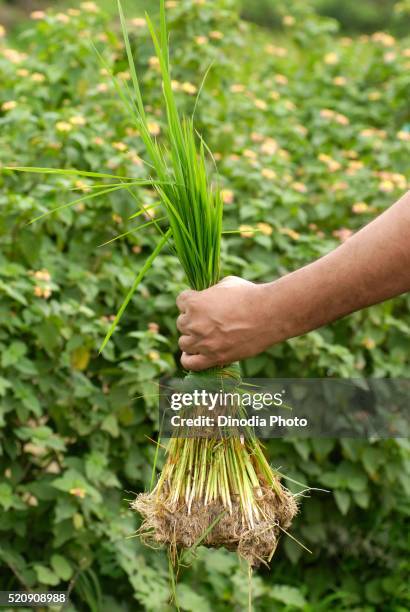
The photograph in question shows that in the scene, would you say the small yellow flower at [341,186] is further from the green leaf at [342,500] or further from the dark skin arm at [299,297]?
the dark skin arm at [299,297]

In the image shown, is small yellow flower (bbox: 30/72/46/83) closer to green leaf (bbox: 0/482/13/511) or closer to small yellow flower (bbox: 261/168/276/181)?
small yellow flower (bbox: 261/168/276/181)

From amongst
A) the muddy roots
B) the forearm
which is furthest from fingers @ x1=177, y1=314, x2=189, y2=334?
the muddy roots

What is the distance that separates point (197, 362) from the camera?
78.5 inches

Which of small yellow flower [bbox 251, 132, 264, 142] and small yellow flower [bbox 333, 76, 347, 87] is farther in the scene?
small yellow flower [bbox 333, 76, 347, 87]

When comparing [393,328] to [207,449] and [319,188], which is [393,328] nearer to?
[319,188]

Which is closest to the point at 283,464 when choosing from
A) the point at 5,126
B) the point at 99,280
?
the point at 99,280

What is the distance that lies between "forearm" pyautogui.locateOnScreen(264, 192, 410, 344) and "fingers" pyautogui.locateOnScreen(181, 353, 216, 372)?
0.13m

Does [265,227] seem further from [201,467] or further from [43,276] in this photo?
[201,467]

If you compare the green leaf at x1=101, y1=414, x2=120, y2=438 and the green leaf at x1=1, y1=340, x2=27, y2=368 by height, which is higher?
the green leaf at x1=1, y1=340, x2=27, y2=368

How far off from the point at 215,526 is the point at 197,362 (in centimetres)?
32

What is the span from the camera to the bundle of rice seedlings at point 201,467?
78.5 inches

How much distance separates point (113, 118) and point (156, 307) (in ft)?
2.93

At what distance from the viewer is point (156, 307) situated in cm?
307

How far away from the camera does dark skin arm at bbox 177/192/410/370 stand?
178cm
